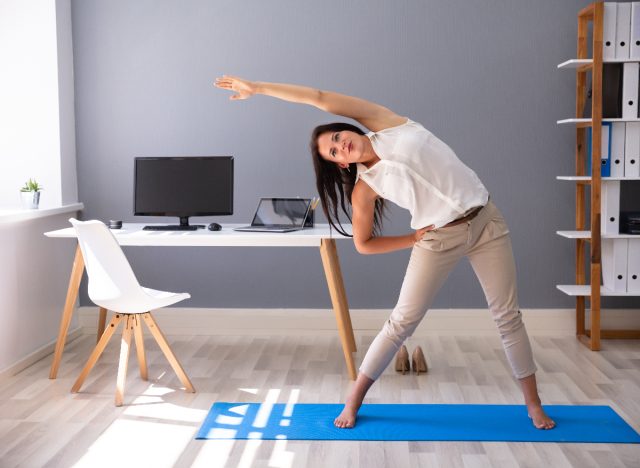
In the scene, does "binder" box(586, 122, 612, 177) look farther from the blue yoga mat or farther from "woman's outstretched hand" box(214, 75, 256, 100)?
"woman's outstretched hand" box(214, 75, 256, 100)

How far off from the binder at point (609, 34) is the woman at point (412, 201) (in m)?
1.82

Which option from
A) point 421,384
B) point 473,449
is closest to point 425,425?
point 473,449

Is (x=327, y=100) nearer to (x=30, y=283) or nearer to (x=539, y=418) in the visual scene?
(x=539, y=418)

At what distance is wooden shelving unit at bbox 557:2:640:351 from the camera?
4277mm

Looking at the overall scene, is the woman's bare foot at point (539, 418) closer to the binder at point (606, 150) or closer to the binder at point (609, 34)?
the binder at point (606, 150)

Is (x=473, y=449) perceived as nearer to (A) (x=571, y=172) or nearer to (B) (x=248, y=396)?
(B) (x=248, y=396)

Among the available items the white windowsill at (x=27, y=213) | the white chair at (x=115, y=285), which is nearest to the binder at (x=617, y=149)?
the white chair at (x=115, y=285)

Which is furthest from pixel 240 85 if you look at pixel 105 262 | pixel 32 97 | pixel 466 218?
pixel 32 97

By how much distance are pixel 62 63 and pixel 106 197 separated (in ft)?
2.67

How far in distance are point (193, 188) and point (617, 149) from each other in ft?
7.51

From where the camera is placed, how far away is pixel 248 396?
357cm

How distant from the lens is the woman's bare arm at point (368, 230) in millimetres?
2928

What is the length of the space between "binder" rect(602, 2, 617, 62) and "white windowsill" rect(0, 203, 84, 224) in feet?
10.0

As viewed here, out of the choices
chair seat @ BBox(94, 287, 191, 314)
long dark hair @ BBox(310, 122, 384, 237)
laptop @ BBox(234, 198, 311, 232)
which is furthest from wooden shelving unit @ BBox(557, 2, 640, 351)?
chair seat @ BBox(94, 287, 191, 314)
